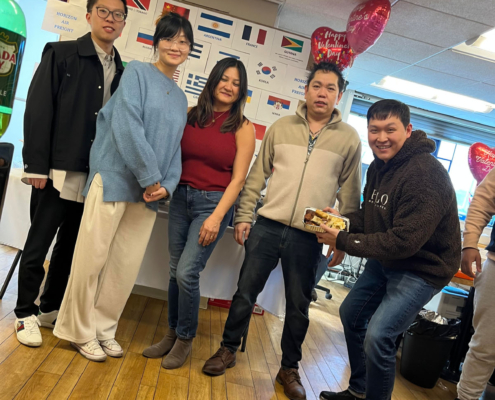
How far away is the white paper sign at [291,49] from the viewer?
143 inches

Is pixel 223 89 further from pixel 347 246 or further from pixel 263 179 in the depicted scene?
pixel 347 246

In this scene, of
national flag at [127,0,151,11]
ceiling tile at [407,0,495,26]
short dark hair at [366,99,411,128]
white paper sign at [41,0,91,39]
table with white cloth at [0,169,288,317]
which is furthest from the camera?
national flag at [127,0,151,11]

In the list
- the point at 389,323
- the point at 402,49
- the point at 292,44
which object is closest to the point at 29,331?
the point at 389,323

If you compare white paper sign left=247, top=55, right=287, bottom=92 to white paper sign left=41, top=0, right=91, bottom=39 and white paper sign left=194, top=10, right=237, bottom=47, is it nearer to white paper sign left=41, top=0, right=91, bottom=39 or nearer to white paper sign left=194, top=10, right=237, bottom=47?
white paper sign left=194, top=10, right=237, bottom=47

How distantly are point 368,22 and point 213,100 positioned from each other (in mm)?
1715

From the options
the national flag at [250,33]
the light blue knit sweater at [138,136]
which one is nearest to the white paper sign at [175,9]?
the national flag at [250,33]

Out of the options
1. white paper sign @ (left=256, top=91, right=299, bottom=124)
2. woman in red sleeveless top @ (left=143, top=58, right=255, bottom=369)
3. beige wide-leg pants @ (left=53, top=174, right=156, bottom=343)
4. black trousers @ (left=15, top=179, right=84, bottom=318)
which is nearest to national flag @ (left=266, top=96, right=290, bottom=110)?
white paper sign @ (left=256, top=91, right=299, bottom=124)

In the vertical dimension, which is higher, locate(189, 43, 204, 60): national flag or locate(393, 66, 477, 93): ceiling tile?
locate(393, 66, 477, 93): ceiling tile

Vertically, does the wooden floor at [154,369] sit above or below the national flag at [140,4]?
below

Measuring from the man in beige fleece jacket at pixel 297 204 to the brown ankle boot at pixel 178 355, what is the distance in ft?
0.41

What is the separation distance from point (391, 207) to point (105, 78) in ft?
4.84

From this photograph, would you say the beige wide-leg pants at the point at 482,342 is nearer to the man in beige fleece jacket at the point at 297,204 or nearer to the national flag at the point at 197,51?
the man in beige fleece jacket at the point at 297,204

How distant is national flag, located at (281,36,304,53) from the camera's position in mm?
3643

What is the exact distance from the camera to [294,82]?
3.67 meters
